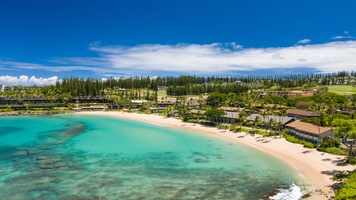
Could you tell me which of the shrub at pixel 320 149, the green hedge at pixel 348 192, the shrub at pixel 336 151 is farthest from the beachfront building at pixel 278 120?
the green hedge at pixel 348 192

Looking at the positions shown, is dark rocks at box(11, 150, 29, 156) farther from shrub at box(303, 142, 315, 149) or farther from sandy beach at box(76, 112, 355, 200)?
shrub at box(303, 142, 315, 149)

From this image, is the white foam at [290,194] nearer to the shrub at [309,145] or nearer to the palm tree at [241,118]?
the shrub at [309,145]

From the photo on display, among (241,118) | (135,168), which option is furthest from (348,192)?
(241,118)

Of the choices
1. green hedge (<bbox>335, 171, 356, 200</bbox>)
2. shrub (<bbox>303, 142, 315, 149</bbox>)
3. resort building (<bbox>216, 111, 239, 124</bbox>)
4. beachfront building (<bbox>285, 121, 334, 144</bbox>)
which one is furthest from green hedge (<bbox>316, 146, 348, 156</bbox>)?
resort building (<bbox>216, 111, 239, 124</bbox>)

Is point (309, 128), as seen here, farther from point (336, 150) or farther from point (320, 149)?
point (336, 150)

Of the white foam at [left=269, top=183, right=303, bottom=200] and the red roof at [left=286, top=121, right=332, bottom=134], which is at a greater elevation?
the red roof at [left=286, top=121, right=332, bottom=134]
